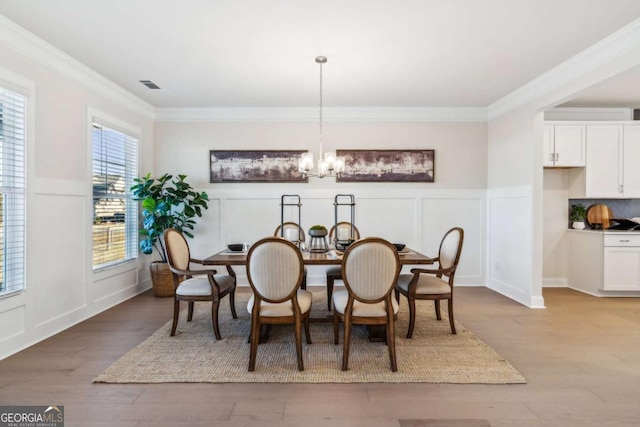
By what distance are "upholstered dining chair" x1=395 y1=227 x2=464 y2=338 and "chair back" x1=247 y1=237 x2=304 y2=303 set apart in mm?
1155

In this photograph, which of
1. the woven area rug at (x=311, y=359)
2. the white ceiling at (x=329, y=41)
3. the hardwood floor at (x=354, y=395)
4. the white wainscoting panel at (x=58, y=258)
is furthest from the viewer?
the white wainscoting panel at (x=58, y=258)

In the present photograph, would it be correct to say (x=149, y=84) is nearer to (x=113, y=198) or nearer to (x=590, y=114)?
(x=113, y=198)

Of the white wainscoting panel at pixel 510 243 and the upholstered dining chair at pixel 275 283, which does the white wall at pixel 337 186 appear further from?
the upholstered dining chair at pixel 275 283

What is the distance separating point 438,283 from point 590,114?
146 inches

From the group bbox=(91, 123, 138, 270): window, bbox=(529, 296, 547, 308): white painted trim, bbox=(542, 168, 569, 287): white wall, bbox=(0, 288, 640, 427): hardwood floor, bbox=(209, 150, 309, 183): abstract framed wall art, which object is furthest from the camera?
bbox=(209, 150, 309, 183): abstract framed wall art

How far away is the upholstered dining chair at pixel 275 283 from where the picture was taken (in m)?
2.36

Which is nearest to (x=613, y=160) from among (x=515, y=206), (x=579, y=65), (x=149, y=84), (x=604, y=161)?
(x=604, y=161)

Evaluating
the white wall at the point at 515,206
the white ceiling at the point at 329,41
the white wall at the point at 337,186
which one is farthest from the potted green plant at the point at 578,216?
the white ceiling at the point at 329,41

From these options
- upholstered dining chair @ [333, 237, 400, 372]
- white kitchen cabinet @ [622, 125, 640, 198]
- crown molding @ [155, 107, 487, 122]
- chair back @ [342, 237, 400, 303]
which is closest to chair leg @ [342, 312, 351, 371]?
upholstered dining chair @ [333, 237, 400, 372]

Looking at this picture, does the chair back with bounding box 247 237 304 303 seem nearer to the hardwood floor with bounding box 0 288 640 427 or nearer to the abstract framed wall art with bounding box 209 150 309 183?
the hardwood floor with bounding box 0 288 640 427

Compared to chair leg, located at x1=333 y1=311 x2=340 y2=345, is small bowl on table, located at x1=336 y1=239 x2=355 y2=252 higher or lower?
higher

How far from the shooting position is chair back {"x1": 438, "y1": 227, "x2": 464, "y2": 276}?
3.14 m

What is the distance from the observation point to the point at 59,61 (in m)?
3.18

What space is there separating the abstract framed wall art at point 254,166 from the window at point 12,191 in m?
2.35
